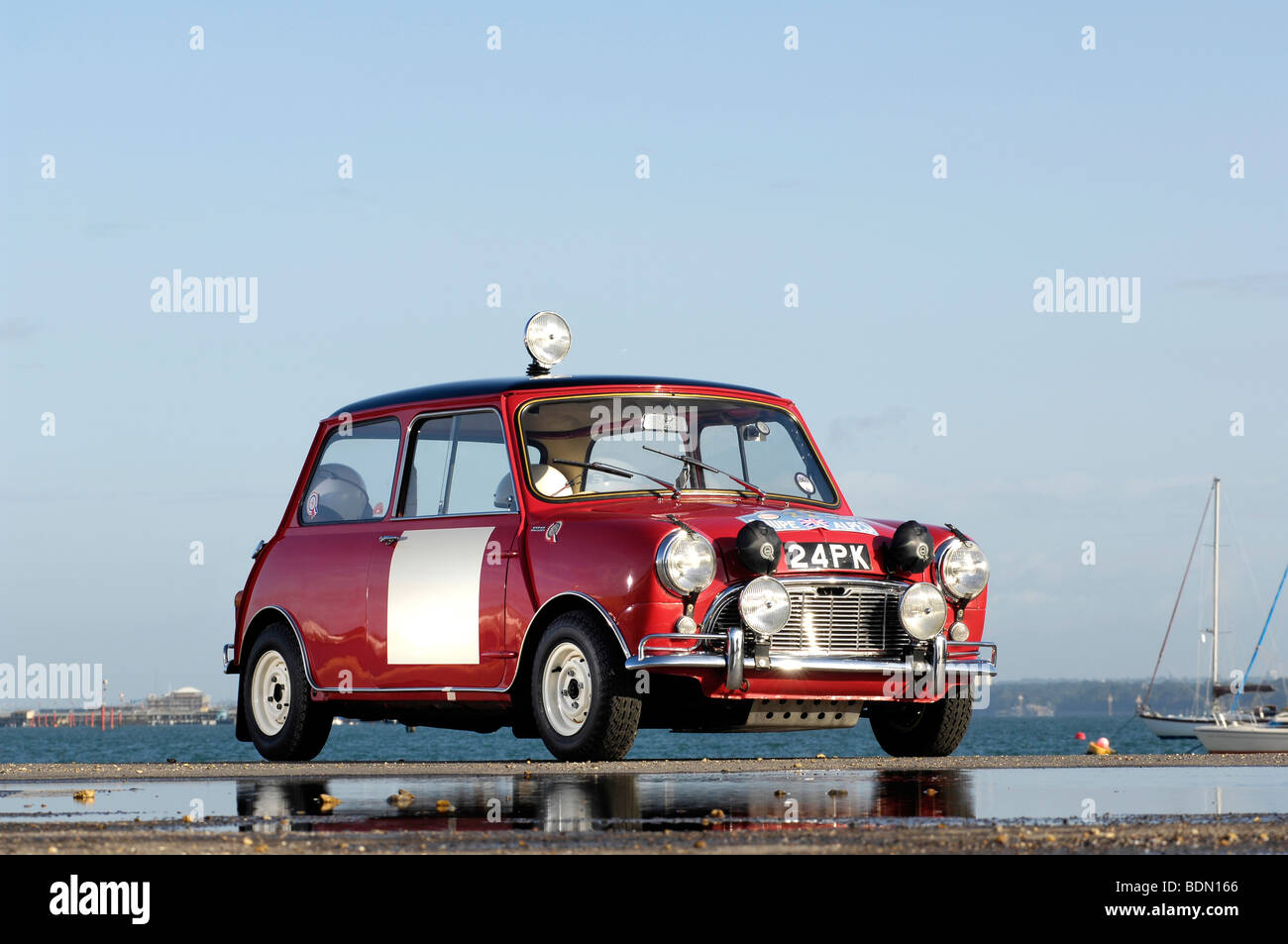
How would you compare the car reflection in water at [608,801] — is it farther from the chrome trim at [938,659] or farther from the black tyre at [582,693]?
the chrome trim at [938,659]

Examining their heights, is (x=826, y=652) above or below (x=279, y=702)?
above

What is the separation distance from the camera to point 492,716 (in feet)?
34.6

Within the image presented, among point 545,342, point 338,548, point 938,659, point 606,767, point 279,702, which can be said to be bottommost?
point 606,767

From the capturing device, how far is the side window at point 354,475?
1157cm

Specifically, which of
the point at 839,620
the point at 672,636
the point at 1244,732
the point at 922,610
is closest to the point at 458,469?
the point at 672,636

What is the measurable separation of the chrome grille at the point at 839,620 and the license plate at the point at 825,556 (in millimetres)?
87

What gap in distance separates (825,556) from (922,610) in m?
0.62

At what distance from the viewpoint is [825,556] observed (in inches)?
389

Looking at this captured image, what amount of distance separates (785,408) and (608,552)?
248 cm

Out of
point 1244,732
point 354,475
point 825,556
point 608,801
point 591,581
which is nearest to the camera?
point 608,801

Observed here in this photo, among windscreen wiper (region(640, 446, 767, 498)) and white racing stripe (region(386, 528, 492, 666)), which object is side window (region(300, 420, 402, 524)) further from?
windscreen wiper (region(640, 446, 767, 498))

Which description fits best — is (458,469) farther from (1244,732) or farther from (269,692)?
(1244,732)

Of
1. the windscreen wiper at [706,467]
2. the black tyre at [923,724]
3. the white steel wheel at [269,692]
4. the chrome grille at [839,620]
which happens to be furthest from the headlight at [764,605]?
the white steel wheel at [269,692]
